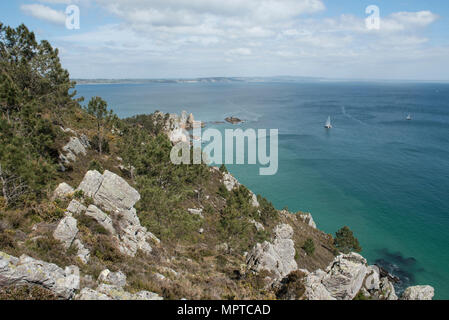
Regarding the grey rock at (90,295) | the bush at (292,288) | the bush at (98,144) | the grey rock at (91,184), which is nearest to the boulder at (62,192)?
the grey rock at (91,184)

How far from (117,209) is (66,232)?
6.43m

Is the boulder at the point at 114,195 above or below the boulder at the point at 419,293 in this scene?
above

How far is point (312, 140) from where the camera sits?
102 m

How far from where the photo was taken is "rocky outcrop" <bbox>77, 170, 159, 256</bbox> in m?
15.9

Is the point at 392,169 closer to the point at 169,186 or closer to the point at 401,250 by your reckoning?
the point at 401,250

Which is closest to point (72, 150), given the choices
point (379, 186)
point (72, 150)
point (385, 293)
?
point (72, 150)

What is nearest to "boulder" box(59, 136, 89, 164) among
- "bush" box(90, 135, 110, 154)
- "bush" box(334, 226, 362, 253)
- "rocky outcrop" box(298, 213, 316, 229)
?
"bush" box(90, 135, 110, 154)

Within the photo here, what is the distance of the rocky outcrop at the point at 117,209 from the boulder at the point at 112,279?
404 centimetres

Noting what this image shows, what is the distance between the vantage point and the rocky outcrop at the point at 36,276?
26.4ft

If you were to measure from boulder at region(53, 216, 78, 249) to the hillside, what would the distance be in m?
0.05

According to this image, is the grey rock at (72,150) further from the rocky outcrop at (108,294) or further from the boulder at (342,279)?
the boulder at (342,279)

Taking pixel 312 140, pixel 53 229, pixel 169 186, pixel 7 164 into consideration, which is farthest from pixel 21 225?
pixel 312 140
